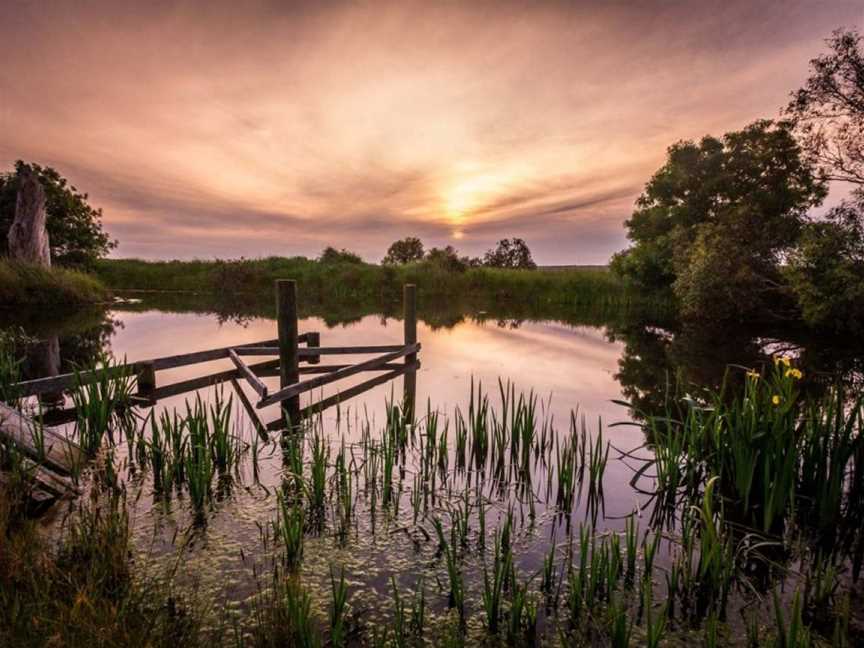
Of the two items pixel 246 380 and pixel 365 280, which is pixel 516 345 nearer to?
pixel 246 380

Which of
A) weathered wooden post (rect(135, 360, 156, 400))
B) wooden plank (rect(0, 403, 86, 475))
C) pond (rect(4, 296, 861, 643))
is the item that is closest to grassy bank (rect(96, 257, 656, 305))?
pond (rect(4, 296, 861, 643))

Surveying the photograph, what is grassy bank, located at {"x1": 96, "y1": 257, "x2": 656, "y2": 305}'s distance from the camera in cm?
3466

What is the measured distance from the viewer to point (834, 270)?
1747cm

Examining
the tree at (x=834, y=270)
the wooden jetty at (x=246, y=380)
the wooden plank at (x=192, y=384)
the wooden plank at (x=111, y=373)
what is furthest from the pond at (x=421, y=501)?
the tree at (x=834, y=270)

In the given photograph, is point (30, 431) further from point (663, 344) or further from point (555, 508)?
point (663, 344)

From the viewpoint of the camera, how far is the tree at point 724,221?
71.8ft

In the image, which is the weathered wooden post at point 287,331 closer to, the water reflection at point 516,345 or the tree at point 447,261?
the water reflection at point 516,345

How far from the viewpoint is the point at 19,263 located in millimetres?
21547

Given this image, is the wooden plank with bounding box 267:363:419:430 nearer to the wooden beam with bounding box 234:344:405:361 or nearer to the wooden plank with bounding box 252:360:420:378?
the wooden plank with bounding box 252:360:420:378

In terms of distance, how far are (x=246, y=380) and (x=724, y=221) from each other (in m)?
23.9

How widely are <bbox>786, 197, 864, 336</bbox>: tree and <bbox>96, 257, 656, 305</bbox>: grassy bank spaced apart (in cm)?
1294

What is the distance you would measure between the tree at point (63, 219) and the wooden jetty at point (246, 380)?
82.9 ft

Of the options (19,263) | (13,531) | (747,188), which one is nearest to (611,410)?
(13,531)

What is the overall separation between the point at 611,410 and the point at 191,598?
756 cm
